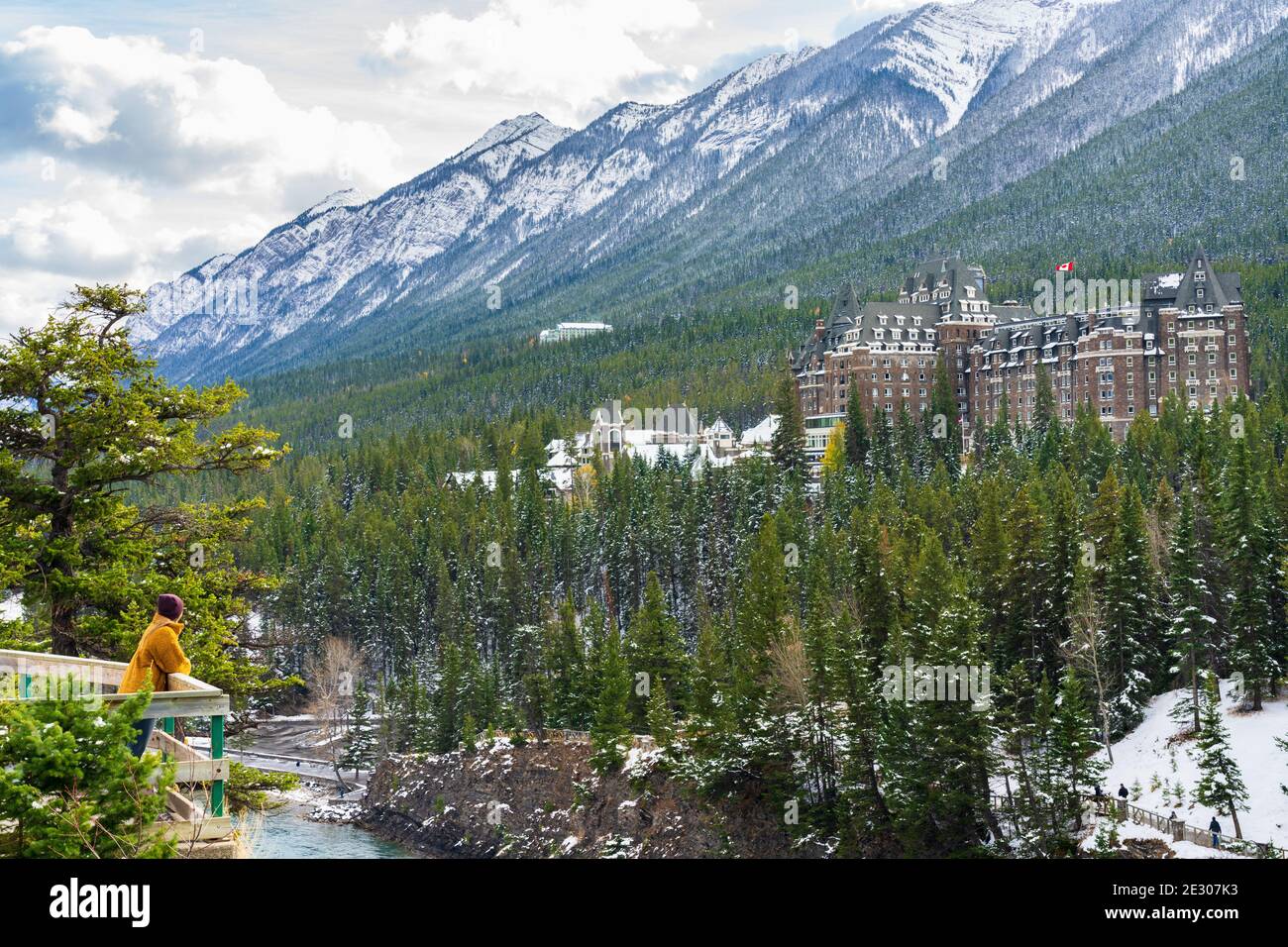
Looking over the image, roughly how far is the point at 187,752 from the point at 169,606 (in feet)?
6.03

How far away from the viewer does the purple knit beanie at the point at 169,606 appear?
13.6m

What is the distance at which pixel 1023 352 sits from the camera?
147 m

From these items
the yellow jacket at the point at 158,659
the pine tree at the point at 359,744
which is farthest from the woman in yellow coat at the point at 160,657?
the pine tree at the point at 359,744

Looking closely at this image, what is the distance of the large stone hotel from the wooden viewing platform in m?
122

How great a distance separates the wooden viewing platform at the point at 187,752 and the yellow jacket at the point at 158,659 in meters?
0.26

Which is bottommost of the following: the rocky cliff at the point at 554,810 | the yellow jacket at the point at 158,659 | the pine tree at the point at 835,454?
the rocky cliff at the point at 554,810

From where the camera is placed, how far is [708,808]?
65750 mm

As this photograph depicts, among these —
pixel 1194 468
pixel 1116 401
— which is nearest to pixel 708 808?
pixel 1194 468

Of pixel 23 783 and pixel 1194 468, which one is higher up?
pixel 1194 468

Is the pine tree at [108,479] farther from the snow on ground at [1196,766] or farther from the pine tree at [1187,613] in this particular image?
the pine tree at [1187,613]
